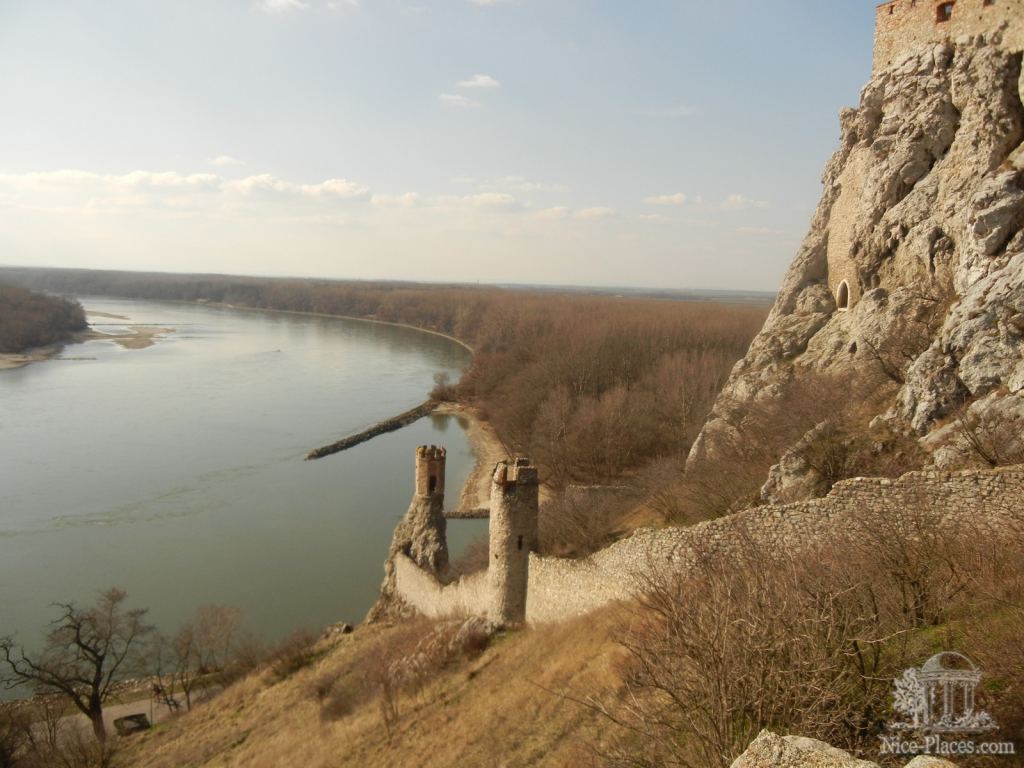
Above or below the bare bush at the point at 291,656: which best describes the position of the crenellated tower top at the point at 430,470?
above

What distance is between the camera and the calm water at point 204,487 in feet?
66.2

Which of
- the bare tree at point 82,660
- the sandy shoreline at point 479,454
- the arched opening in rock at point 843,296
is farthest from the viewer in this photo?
the sandy shoreline at point 479,454

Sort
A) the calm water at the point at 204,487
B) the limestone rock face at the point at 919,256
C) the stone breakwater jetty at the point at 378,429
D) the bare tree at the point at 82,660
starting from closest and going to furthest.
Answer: the limestone rock face at the point at 919,256, the bare tree at the point at 82,660, the calm water at the point at 204,487, the stone breakwater jetty at the point at 378,429

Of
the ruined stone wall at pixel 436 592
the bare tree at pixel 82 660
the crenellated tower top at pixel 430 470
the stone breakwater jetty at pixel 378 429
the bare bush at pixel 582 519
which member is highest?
the crenellated tower top at pixel 430 470

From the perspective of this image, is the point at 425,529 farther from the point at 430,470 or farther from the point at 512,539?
the point at 512,539

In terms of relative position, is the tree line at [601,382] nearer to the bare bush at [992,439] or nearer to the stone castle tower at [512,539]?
the stone castle tower at [512,539]

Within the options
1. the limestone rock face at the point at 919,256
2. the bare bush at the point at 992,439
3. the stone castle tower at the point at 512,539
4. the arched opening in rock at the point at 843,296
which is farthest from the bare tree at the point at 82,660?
the arched opening in rock at the point at 843,296

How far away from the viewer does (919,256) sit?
12.3 m

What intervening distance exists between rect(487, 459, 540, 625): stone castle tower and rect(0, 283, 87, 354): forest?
70875 mm

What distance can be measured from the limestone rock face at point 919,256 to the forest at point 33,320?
73686 mm

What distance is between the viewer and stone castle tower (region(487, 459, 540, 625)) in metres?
12.4

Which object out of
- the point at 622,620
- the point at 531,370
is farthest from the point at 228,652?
the point at 531,370

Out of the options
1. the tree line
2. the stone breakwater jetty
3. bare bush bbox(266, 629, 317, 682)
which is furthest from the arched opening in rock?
the stone breakwater jetty

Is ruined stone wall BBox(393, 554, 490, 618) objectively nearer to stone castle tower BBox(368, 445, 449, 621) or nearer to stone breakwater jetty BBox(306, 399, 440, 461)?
stone castle tower BBox(368, 445, 449, 621)
